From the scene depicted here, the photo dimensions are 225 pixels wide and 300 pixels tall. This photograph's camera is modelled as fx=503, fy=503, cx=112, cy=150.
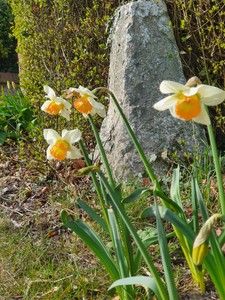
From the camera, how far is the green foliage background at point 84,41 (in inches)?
149

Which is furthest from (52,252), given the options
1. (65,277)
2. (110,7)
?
(110,7)

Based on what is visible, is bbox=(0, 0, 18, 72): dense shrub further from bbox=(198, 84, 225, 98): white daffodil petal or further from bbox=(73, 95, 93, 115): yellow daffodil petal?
bbox=(198, 84, 225, 98): white daffodil petal

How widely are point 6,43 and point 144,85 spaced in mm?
7031

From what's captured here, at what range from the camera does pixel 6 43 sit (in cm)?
1001

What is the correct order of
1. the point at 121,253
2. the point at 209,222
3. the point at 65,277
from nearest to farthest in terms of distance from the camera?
the point at 209,222 → the point at 121,253 → the point at 65,277

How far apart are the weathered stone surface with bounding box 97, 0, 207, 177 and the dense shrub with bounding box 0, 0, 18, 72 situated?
643cm

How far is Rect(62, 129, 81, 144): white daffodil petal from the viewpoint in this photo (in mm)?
2014

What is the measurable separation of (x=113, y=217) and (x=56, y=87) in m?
2.32

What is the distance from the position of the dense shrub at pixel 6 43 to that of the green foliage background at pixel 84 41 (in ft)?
17.4

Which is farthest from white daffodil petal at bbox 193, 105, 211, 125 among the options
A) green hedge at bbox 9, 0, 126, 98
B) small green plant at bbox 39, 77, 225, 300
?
green hedge at bbox 9, 0, 126, 98

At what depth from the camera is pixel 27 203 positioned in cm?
365

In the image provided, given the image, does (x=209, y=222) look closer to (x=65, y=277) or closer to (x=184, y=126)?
(x=65, y=277)

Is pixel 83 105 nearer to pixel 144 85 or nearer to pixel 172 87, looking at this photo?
pixel 172 87

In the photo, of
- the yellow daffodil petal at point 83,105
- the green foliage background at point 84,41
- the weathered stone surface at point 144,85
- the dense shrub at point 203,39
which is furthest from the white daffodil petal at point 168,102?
the green foliage background at point 84,41
